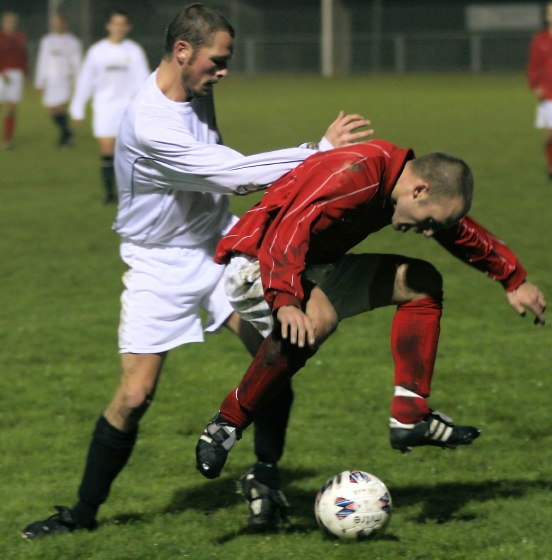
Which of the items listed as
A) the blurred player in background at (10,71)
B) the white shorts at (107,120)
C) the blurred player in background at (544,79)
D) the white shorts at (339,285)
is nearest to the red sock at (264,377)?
the white shorts at (339,285)

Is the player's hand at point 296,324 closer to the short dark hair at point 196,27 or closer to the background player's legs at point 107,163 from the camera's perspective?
the short dark hair at point 196,27

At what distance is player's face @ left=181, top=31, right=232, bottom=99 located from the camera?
439 centimetres

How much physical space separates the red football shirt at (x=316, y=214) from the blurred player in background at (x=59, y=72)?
16348 millimetres

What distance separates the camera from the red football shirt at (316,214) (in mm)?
3938

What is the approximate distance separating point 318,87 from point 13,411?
1177 inches

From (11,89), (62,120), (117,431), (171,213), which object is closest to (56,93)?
(62,120)

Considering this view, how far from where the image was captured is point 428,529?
449 centimetres

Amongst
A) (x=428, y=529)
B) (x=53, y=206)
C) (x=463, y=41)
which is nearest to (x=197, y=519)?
(x=428, y=529)

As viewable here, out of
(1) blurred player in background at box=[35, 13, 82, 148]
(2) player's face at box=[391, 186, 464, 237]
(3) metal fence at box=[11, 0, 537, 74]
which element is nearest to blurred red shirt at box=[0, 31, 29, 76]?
(1) blurred player in background at box=[35, 13, 82, 148]

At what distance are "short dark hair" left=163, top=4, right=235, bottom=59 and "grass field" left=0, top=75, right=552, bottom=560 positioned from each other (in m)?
1.88

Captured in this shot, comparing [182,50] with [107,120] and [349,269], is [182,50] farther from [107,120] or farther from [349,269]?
[107,120]

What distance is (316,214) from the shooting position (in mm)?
3943

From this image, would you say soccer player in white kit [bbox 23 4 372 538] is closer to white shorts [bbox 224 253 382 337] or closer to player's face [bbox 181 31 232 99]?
player's face [bbox 181 31 232 99]

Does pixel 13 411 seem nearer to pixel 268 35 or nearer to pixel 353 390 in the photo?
pixel 353 390
